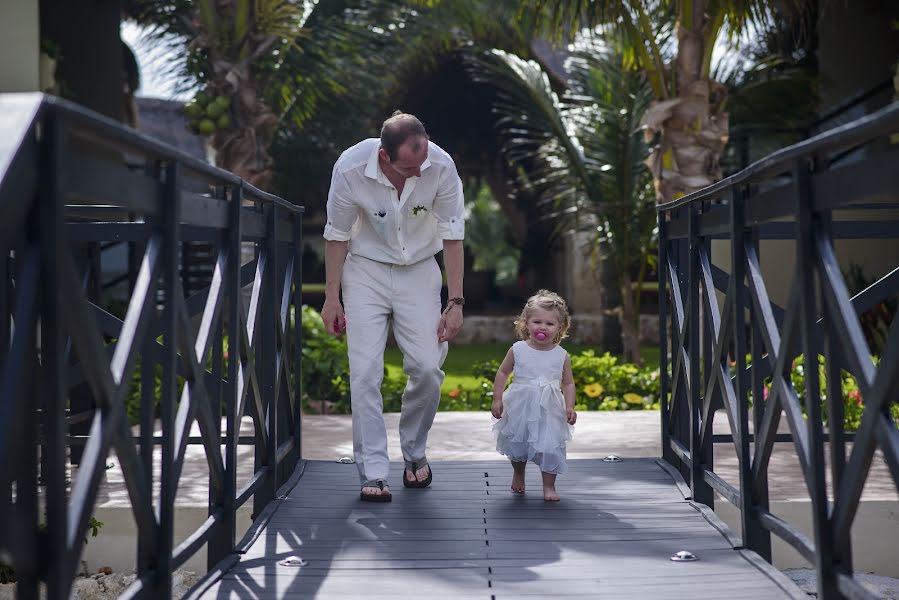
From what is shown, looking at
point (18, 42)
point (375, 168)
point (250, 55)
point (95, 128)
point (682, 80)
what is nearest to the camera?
point (95, 128)

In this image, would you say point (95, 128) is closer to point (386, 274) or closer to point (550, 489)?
point (386, 274)

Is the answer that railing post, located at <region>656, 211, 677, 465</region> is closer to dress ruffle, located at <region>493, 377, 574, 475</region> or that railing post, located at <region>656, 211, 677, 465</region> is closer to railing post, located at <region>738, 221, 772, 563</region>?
dress ruffle, located at <region>493, 377, 574, 475</region>

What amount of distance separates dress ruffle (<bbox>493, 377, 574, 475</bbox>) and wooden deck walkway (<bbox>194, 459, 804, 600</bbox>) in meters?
0.19

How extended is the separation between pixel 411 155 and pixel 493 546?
1.49 metres

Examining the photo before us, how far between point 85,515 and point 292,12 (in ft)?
26.3

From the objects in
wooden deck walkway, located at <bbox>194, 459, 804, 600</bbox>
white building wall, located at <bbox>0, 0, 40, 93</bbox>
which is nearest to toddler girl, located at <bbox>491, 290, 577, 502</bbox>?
wooden deck walkway, located at <bbox>194, 459, 804, 600</bbox>

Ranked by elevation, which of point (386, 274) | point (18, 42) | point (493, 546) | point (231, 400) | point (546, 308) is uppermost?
point (18, 42)

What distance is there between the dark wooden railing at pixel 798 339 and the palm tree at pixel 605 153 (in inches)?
273

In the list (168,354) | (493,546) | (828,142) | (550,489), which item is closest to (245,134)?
(550,489)

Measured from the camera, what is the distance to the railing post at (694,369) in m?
4.47

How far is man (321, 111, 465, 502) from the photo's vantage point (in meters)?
4.53

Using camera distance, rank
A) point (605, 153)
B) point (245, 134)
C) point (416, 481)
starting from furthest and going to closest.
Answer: point (605, 153) < point (245, 134) < point (416, 481)

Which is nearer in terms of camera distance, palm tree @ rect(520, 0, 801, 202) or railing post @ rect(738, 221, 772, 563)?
railing post @ rect(738, 221, 772, 563)

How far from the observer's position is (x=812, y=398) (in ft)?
9.36
